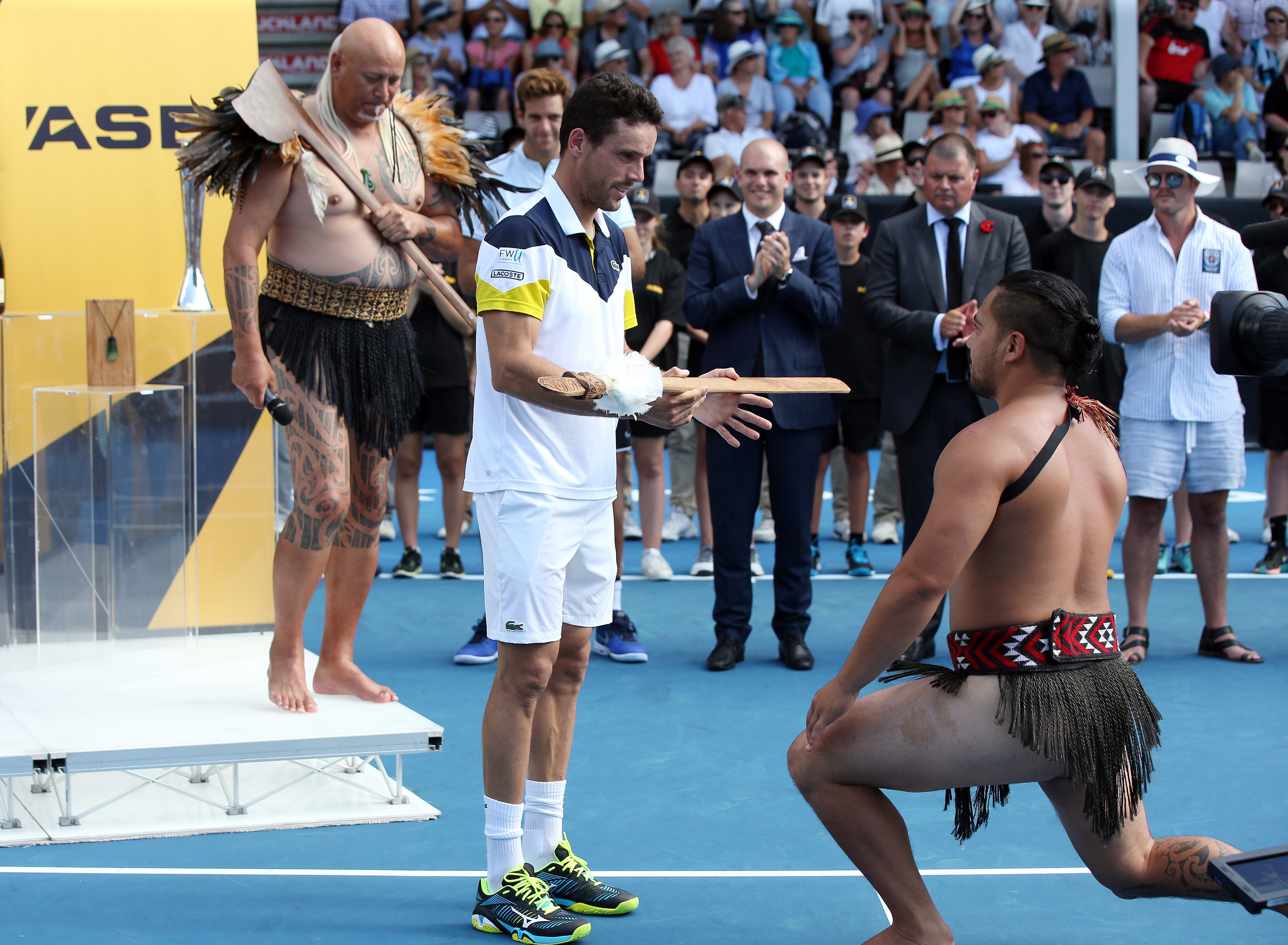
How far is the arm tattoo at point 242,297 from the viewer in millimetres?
3734

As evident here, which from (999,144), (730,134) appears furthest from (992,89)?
(730,134)

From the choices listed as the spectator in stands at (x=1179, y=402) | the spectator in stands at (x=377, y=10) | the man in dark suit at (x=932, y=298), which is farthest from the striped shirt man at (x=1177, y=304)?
the spectator in stands at (x=377, y=10)

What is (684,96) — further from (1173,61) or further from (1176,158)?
(1176,158)

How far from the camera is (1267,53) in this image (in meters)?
13.0

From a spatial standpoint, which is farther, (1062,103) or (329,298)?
(1062,103)

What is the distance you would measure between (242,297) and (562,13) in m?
10.0

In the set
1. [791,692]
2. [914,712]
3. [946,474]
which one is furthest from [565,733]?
[791,692]

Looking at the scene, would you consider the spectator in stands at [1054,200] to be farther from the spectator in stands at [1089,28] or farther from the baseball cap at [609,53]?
the spectator in stands at [1089,28]

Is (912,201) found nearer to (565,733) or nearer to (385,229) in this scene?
(385,229)

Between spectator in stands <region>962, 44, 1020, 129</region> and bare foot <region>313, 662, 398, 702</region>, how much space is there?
9778mm

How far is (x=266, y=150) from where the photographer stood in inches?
146

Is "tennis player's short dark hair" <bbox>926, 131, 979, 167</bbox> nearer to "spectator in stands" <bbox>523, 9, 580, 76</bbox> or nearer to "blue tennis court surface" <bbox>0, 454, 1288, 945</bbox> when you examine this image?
"blue tennis court surface" <bbox>0, 454, 1288, 945</bbox>

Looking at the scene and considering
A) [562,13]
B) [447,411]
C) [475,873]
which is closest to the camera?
[475,873]

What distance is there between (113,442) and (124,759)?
132 centimetres
